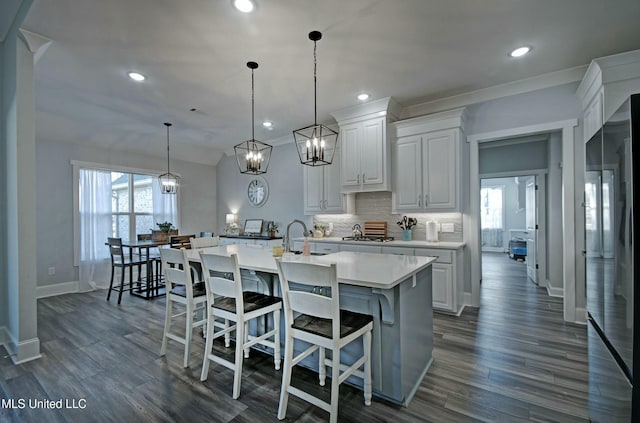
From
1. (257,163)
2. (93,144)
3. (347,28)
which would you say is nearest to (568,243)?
(347,28)

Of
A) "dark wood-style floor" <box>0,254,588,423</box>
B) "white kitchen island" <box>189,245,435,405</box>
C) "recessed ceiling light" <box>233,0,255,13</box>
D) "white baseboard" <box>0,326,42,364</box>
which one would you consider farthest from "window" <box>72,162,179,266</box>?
"recessed ceiling light" <box>233,0,255,13</box>

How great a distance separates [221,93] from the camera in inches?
151

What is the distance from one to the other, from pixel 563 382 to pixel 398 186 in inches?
108

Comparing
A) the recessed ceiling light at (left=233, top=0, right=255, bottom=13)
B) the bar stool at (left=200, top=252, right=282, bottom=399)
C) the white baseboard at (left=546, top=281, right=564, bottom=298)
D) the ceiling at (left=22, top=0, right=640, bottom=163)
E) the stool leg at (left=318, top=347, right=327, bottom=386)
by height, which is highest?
the ceiling at (left=22, top=0, right=640, bottom=163)

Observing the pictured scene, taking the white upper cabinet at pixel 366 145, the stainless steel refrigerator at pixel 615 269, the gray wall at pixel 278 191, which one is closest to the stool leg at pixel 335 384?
the stainless steel refrigerator at pixel 615 269

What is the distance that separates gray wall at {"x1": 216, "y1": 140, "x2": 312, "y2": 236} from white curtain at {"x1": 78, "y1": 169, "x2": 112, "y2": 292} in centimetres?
241

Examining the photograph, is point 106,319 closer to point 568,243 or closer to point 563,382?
point 563,382

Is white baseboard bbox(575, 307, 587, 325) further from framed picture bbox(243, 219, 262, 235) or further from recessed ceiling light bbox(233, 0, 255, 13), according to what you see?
framed picture bbox(243, 219, 262, 235)

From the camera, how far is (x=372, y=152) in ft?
14.2

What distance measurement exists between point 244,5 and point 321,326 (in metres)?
2.33

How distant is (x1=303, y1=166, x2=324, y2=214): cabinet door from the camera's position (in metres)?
5.05

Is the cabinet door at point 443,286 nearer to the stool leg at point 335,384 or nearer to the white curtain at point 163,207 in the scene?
the stool leg at point 335,384

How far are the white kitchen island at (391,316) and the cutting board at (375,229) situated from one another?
7.37 ft

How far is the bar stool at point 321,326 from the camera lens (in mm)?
1675
